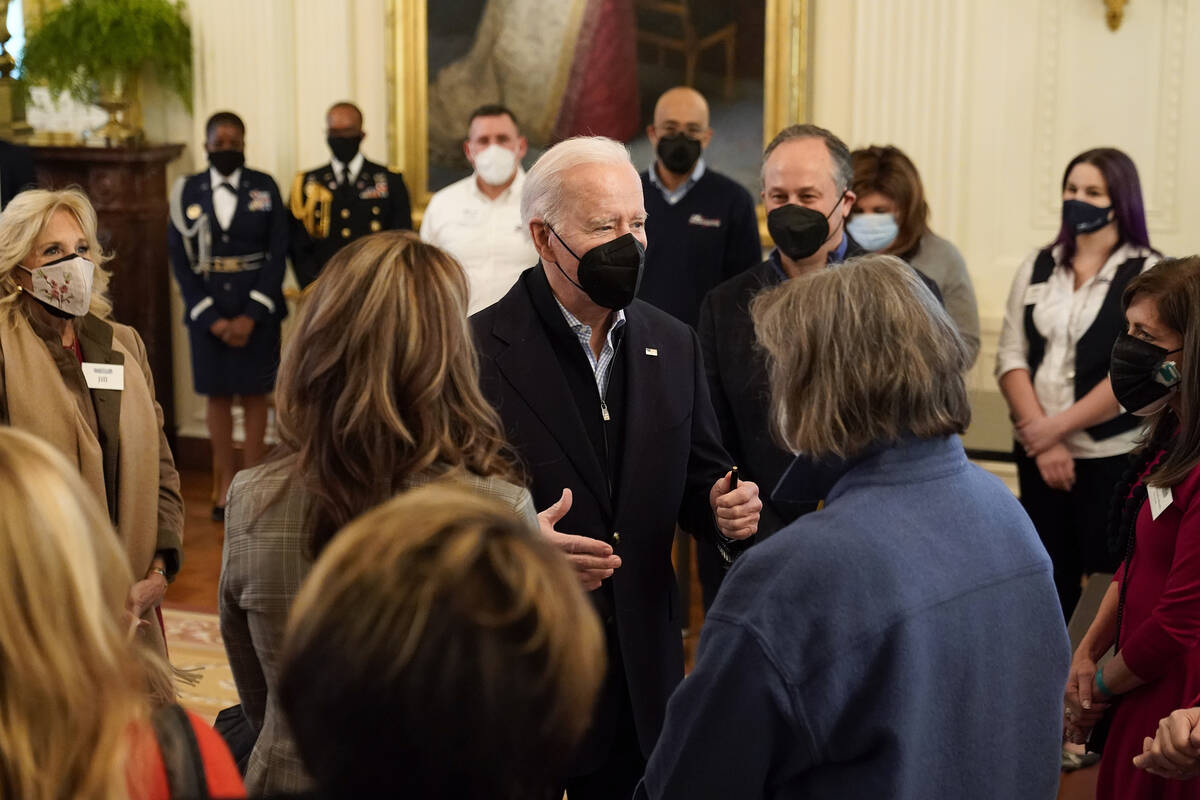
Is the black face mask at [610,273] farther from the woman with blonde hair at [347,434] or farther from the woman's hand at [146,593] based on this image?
the woman's hand at [146,593]

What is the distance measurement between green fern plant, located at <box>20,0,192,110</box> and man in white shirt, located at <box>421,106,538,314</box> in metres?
2.40

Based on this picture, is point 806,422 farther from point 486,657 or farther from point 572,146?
point 572,146

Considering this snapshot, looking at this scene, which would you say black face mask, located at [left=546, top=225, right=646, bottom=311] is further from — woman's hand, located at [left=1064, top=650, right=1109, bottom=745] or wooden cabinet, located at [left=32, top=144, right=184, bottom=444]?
wooden cabinet, located at [left=32, top=144, right=184, bottom=444]

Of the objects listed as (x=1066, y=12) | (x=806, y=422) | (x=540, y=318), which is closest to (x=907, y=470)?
(x=806, y=422)

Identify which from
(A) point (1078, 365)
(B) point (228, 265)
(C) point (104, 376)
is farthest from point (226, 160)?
(A) point (1078, 365)

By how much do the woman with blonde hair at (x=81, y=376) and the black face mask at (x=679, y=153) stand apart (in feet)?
9.22

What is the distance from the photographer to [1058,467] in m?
4.73

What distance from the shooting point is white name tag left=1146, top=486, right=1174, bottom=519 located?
2.55 m

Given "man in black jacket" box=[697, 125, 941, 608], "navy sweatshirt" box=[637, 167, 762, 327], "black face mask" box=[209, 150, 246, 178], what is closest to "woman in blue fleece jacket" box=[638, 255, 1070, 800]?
"man in black jacket" box=[697, 125, 941, 608]

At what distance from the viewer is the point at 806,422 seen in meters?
1.88

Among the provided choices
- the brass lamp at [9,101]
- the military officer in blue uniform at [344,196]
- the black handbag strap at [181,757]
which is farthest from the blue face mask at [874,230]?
the brass lamp at [9,101]

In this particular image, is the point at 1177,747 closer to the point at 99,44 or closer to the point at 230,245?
the point at 230,245

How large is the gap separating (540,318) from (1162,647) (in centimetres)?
131

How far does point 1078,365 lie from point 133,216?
5315mm
